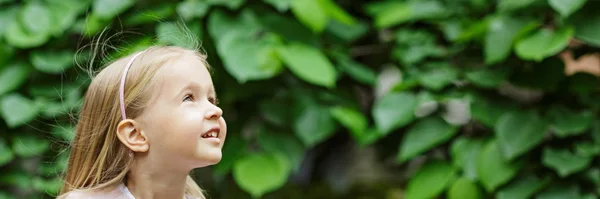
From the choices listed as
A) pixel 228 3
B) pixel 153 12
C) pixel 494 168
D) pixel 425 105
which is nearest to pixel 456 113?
pixel 425 105

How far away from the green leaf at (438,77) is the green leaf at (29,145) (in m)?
1.33

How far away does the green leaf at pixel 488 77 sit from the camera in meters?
2.49

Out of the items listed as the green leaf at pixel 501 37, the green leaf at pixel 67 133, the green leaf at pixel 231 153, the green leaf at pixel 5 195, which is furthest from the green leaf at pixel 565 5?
the green leaf at pixel 5 195

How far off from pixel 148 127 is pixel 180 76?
0.30 feet

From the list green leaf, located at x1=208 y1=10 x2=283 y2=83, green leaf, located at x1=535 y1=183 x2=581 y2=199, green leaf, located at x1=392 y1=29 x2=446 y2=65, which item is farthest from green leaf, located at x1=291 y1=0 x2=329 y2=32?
green leaf, located at x1=535 y1=183 x2=581 y2=199

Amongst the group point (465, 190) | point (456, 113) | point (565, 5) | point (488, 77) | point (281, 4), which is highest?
point (565, 5)

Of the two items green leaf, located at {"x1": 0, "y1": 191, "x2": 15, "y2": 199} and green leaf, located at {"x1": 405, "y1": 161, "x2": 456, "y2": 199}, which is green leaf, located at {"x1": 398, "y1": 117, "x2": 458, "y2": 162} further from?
green leaf, located at {"x1": 0, "y1": 191, "x2": 15, "y2": 199}

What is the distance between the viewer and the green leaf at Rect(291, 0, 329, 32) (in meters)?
2.46

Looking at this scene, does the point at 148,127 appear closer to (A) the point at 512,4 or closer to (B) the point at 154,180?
(B) the point at 154,180

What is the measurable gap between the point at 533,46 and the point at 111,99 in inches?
57.5

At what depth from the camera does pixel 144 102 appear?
119 centimetres

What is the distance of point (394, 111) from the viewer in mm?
2516

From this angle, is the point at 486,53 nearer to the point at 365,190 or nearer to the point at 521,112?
the point at 521,112

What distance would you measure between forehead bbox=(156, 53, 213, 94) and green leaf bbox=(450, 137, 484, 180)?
140 centimetres
